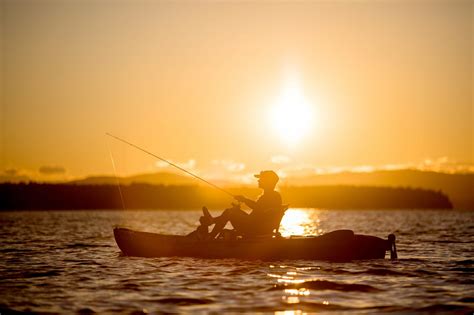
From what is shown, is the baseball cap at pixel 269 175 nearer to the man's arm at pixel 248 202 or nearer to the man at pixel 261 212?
the man at pixel 261 212

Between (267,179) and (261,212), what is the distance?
38.1 inches

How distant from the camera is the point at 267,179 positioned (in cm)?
1816

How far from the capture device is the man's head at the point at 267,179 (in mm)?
18128

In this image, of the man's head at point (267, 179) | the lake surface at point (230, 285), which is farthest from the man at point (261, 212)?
the lake surface at point (230, 285)

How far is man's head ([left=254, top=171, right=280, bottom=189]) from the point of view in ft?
59.5

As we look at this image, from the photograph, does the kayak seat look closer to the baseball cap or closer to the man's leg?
the man's leg

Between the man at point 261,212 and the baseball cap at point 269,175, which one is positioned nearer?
the man at point 261,212

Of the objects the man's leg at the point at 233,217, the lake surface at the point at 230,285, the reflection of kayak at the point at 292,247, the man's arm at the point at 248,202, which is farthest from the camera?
the man's leg at the point at 233,217

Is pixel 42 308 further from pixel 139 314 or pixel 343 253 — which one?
pixel 343 253

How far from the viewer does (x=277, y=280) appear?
14.5 meters

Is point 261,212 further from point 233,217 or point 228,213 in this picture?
point 228,213

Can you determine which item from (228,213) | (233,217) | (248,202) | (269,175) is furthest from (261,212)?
(269,175)

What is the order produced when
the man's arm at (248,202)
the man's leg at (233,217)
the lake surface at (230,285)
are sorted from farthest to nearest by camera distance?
the man's leg at (233,217) → the man's arm at (248,202) → the lake surface at (230,285)

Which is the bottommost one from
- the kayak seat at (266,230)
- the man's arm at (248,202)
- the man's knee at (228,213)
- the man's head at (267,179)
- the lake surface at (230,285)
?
the lake surface at (230,285)
